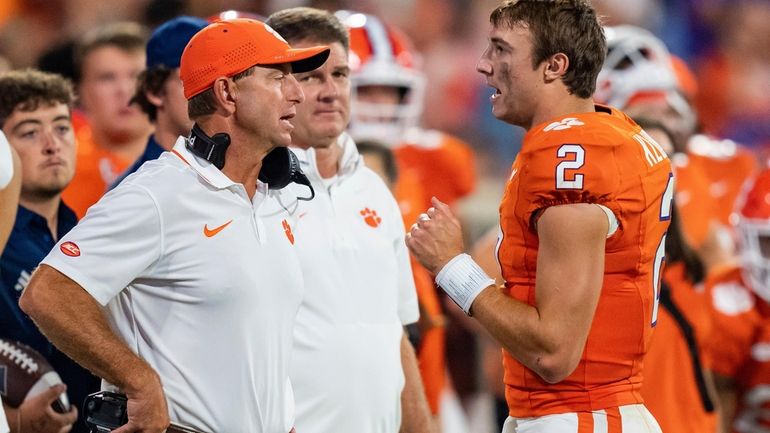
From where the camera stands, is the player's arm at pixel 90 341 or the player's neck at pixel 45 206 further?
the player's neck at pixel 45 206

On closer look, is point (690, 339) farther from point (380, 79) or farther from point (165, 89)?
point (380, 79)

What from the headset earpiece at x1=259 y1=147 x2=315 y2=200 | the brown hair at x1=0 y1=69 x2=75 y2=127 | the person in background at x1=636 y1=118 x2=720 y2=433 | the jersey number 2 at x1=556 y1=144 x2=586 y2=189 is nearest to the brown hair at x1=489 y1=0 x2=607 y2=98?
the jersey number 2 at x1=556 y1=144 x2=586 y2=189

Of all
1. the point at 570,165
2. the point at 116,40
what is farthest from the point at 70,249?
the point at 116,40

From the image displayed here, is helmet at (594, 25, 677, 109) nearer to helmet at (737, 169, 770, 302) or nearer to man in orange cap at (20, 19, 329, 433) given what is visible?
helmet at (737, 169, 770, 302)

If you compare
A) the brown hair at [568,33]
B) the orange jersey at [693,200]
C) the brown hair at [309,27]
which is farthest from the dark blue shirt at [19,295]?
the orange jersey at [693,200]

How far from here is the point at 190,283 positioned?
3004 millimetres

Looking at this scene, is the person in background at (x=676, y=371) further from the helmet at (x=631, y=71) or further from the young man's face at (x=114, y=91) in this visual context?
the young man's face at (x=114, y=91)

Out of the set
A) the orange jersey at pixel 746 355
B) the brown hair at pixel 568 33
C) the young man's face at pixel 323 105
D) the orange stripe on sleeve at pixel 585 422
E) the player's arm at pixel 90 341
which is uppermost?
the brown hair at pixel 568 33

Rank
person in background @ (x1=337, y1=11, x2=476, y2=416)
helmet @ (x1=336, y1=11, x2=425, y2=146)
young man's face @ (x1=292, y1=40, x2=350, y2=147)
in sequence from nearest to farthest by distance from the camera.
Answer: young man's face @ (x1=292, y1=40, x2=350, y2=147) < person in background @ (x1=337, y1=11, x2=476, y2=416) < helmet @ (x1=336, y1=11, x2=425, y2=146)

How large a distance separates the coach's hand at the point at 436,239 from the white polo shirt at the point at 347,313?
52cm

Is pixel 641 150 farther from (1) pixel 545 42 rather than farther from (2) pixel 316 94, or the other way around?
(2) pixel 316 94

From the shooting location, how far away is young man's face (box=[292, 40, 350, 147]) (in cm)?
390

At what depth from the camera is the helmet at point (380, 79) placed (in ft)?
21.2

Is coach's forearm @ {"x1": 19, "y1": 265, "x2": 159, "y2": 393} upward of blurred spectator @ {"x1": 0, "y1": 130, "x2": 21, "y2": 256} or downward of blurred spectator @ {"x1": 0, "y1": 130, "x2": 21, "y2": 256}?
downward
